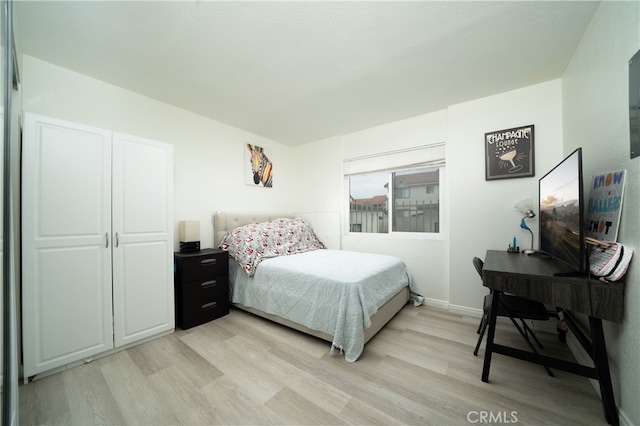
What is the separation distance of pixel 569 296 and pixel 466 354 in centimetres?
98

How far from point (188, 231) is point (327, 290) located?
175cm

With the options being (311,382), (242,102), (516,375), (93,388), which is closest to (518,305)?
(516,375)

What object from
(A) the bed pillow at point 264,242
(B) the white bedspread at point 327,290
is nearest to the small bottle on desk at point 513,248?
(B) the white bedspread at point 327,290

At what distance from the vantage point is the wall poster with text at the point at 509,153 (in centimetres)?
240

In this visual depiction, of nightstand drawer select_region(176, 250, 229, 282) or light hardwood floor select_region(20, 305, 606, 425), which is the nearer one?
light hardwood floor select_region(20, 305, 606, 425)

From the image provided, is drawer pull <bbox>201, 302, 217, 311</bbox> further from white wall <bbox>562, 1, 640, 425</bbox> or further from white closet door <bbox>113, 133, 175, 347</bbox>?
white wall <bbox>562, 1, 640, 425</bbox>

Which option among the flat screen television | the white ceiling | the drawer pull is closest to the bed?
the drawer pull

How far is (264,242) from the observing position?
2.92m

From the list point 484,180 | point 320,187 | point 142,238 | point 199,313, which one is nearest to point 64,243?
point 142,238

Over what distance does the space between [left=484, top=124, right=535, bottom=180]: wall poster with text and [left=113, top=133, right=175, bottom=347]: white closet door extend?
3388mm

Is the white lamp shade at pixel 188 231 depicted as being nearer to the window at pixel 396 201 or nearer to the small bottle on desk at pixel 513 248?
the window at pixel 396 201

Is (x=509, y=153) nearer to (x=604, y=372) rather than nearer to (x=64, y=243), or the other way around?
(x=604, y=372)

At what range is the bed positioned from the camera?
192 centimetres

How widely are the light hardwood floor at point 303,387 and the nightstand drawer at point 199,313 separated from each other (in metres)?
0.22
